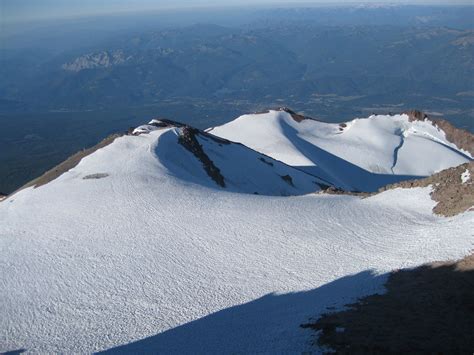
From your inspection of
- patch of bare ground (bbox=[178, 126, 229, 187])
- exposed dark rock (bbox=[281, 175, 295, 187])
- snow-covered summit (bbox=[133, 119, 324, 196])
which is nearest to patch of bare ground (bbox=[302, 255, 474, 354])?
snow-covered summit (bbox=[133, 119, 324, 196])

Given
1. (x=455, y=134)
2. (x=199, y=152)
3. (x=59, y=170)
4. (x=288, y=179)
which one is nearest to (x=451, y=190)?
(x=288, y=179)

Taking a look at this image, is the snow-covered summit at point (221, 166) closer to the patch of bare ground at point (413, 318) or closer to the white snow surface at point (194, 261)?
the white snow surface at point (194, 261)

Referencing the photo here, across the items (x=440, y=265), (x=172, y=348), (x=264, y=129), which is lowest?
(x=264, y=129)

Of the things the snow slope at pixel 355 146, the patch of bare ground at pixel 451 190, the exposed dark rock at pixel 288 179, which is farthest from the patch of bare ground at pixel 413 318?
the snow slope at pixel 355 146

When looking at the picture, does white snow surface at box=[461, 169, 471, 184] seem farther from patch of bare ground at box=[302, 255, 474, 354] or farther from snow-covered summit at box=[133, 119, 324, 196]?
snow-covered summit at box=[133, 119, 324, 196]

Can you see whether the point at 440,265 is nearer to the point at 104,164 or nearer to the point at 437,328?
the point at 437,328

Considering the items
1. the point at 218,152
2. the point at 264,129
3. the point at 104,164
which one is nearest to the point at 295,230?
the point at 104,164

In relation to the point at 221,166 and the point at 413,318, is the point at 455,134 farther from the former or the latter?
the point at 413,318
